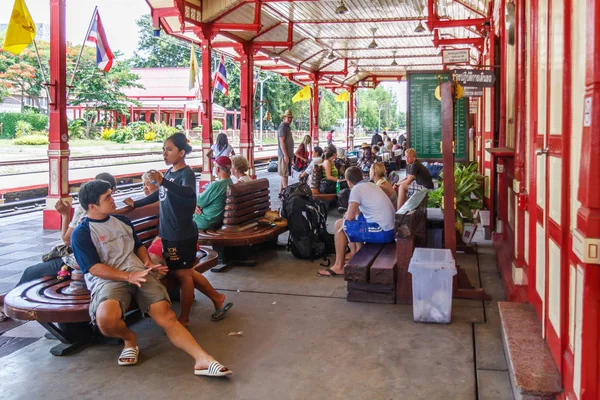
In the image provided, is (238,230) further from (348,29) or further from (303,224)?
(348,29)

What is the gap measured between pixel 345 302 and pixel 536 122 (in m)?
2.39

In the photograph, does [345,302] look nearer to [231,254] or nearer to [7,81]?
[231,254]

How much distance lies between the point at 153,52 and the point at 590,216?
6605 centimetres

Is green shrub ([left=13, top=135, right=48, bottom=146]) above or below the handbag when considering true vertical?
above

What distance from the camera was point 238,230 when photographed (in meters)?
6.88

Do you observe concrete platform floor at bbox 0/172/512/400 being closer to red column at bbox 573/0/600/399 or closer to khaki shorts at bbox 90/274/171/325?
khaki shorts at bbox 90/274/171/325

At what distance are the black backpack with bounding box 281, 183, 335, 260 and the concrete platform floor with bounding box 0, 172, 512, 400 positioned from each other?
5.24 ft

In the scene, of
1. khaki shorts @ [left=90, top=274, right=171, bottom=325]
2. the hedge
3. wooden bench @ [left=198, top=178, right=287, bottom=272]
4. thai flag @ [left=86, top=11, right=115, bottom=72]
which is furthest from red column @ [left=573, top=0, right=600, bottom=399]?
the hedge

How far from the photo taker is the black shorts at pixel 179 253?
15.2ft

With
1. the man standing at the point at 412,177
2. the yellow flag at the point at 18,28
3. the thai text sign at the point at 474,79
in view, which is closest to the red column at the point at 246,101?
the man standing at the point at 412,177

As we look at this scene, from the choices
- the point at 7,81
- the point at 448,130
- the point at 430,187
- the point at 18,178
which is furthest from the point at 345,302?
the point at 7,81

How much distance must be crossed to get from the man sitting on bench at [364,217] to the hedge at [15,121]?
113 ft

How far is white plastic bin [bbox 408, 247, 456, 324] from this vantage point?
15.6ft

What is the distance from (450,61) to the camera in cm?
1039
